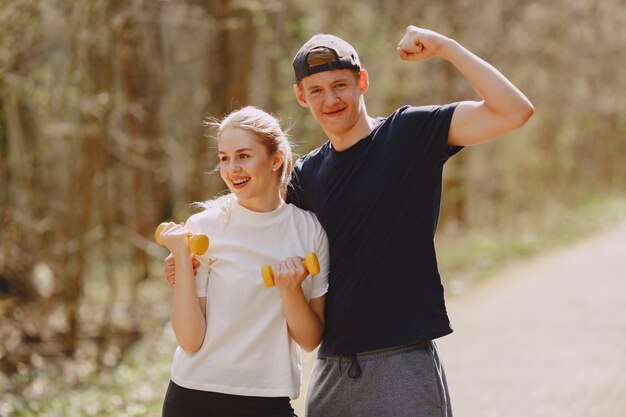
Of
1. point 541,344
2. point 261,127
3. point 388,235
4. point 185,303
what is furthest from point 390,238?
point 541,344

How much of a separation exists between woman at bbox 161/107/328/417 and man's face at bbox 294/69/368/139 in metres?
0.19

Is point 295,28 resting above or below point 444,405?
above

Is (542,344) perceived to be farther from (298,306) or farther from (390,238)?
(298,306)

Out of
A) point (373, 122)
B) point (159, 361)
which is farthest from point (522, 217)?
point (373, 122)

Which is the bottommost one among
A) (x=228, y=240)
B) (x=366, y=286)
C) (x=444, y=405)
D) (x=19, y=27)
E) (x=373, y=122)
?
(x=444, y=405)

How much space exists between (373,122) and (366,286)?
0.66 meters

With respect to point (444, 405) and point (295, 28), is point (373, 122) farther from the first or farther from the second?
point (295, 28)

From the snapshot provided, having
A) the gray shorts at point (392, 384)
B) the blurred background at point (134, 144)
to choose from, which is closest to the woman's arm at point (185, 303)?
the gray shorts at point (392, 384)

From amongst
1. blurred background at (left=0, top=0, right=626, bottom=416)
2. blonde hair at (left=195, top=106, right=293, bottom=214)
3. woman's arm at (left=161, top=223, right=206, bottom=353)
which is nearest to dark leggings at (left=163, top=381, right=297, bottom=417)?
woman's arm at (left=161, top=223, right=206, bottom=353)

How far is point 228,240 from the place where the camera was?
2.98 m

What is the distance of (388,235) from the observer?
2.94m

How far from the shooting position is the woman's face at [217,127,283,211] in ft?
9.87

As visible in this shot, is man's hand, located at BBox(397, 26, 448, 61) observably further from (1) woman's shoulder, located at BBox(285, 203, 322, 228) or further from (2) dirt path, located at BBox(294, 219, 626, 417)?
(2) dirt path, located at BBox(294, 219, 626, 417)

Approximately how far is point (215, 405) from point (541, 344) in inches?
227
